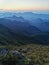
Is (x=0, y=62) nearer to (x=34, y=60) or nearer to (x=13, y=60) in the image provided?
(x=13, y=60)

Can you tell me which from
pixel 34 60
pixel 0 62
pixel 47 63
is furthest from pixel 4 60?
pixel 47 63

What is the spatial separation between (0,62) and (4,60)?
0.39 meters

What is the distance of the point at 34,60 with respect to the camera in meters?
16.8

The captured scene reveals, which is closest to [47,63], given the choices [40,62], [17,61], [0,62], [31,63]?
[40,62]

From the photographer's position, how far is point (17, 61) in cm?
1559

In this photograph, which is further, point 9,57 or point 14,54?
point 14,54

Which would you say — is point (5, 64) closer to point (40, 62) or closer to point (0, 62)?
point (0, 62)

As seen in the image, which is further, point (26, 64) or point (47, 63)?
point (47, 63)

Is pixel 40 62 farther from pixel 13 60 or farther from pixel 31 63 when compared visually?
pixel 13 60

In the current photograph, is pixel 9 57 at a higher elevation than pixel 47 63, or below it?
higher

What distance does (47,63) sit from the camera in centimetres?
1689

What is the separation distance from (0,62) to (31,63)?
2.55 metres

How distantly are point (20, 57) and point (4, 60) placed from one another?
1.46 meters

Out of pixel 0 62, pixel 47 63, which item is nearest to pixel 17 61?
pixel 0 62
